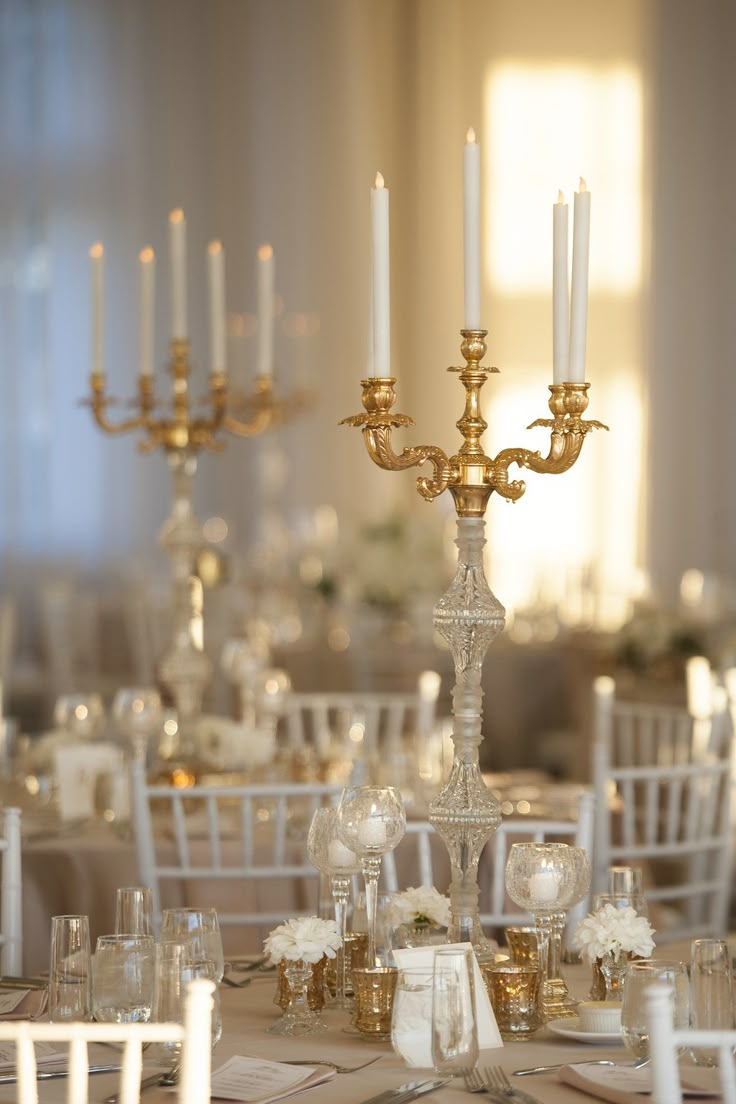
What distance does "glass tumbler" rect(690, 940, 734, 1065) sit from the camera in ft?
5.84

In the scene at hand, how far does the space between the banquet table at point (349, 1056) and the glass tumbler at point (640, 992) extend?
4 cm

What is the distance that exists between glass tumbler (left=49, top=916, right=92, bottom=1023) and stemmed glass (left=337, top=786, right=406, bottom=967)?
33cm

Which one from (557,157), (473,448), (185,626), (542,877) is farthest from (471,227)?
(557,157)

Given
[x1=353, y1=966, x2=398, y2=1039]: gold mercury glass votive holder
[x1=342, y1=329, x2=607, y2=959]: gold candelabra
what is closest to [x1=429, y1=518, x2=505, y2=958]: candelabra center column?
[x1=342, y1=329, x2=607, y2=959]: gold candelabra

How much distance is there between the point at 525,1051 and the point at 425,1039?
15cm

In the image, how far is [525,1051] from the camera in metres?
1.87

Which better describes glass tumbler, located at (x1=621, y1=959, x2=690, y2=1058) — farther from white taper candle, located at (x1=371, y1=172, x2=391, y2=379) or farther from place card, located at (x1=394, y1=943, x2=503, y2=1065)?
white taper candle, located at (x1=371, y1=172, x2=391, y2=379)

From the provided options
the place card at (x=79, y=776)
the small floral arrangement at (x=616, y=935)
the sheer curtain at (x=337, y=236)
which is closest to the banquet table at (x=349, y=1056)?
the small floral arrangement at (x=616, y=935)

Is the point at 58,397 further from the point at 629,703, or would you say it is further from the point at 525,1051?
the point at 525,1051

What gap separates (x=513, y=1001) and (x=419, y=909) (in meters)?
0.19

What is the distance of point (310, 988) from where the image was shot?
2.00m

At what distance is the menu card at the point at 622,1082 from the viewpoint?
5.47 feet

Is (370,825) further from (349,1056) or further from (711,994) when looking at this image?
(711,994)

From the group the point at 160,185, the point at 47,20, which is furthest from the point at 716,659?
the point at 47,20
